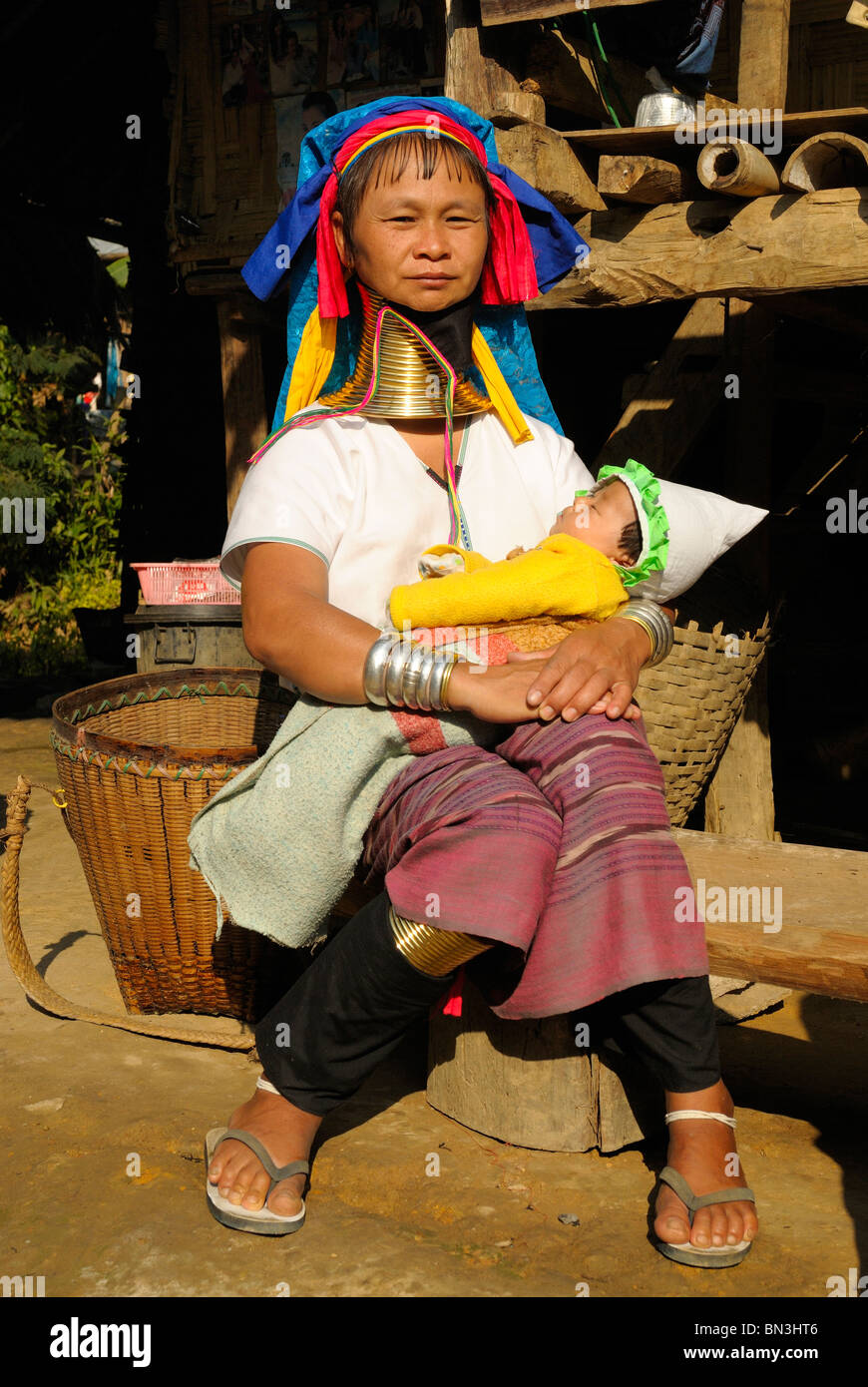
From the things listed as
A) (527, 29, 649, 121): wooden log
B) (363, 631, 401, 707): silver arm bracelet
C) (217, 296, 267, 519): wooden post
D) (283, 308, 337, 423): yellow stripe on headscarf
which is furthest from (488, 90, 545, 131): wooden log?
(217, 296, 267, 519): wooden post

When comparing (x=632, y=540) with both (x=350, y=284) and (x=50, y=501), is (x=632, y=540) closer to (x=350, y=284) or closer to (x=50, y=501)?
(x=350, y=284)

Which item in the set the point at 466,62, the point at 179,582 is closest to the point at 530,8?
the point at 466,62

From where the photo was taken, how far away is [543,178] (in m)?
3.40

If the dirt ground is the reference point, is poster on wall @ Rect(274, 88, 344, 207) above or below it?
above

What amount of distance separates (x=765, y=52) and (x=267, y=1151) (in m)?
3.29

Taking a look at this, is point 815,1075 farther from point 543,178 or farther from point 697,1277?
point 543,178

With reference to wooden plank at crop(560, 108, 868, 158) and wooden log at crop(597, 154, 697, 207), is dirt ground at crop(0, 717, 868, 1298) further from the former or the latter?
wooden plank at crop(560, 108, 868, 158)

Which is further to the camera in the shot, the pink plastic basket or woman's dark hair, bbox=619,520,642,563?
the pink plastic basket

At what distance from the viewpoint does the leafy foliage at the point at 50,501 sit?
11117 millimetres

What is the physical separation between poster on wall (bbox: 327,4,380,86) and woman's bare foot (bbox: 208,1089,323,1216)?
4754 mm

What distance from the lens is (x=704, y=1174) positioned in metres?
2.30

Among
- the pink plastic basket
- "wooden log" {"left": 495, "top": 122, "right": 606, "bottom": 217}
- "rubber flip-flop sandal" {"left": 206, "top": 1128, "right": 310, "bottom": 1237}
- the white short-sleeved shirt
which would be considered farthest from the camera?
the pink plastic basket

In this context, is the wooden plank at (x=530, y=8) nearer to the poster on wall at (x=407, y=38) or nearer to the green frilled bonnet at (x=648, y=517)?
the green frilled bonnet at (x=648, y=517)

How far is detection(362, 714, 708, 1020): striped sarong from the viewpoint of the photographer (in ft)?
7.39
